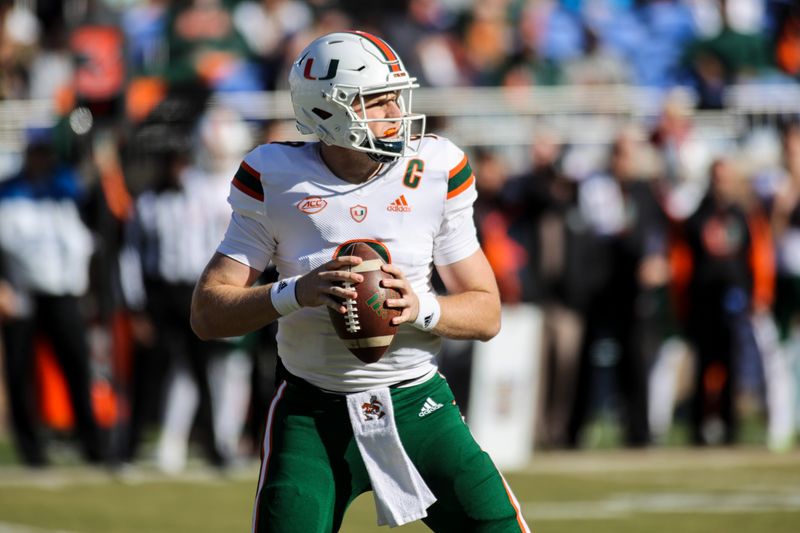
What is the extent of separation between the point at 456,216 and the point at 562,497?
4754mm

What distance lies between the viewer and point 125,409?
1038 cm

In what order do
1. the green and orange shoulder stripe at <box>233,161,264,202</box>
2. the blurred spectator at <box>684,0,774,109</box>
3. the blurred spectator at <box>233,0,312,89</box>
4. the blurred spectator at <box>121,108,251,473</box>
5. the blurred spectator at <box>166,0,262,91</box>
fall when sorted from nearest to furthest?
the green and orange shoulder stripe at <box>233,161,264,202</box>, the blurred spectator at <box>121,108,251,473</box>, the blurred spectator at <box>166,0,262,91</box>, the blurred spectator at <box>684,0,774,109</box>, the blurred spectator at <box>233,0,312,89</box>

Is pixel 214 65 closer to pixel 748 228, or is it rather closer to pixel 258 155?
pixel 748 228

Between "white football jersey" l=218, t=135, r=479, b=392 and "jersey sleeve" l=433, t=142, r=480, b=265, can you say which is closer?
"white football jersey" l=218, t=135, r=479, b=392

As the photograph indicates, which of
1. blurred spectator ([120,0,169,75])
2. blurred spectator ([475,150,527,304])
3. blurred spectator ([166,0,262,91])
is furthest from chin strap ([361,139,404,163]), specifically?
blurred spectator ([120,0,169,75])

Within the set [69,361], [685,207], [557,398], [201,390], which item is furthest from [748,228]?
[69,361]

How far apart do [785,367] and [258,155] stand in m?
7.80

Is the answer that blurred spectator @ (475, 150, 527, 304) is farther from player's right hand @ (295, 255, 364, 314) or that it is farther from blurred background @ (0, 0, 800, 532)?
player's right hand @ (295, 255, 364, 314)

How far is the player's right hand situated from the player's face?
470mm

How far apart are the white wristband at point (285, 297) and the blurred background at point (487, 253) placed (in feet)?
14.7

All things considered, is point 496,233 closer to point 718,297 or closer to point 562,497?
point 718,297

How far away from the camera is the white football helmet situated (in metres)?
4.34

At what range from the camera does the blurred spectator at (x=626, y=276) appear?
11.1 m

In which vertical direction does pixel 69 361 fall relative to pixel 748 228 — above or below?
below
